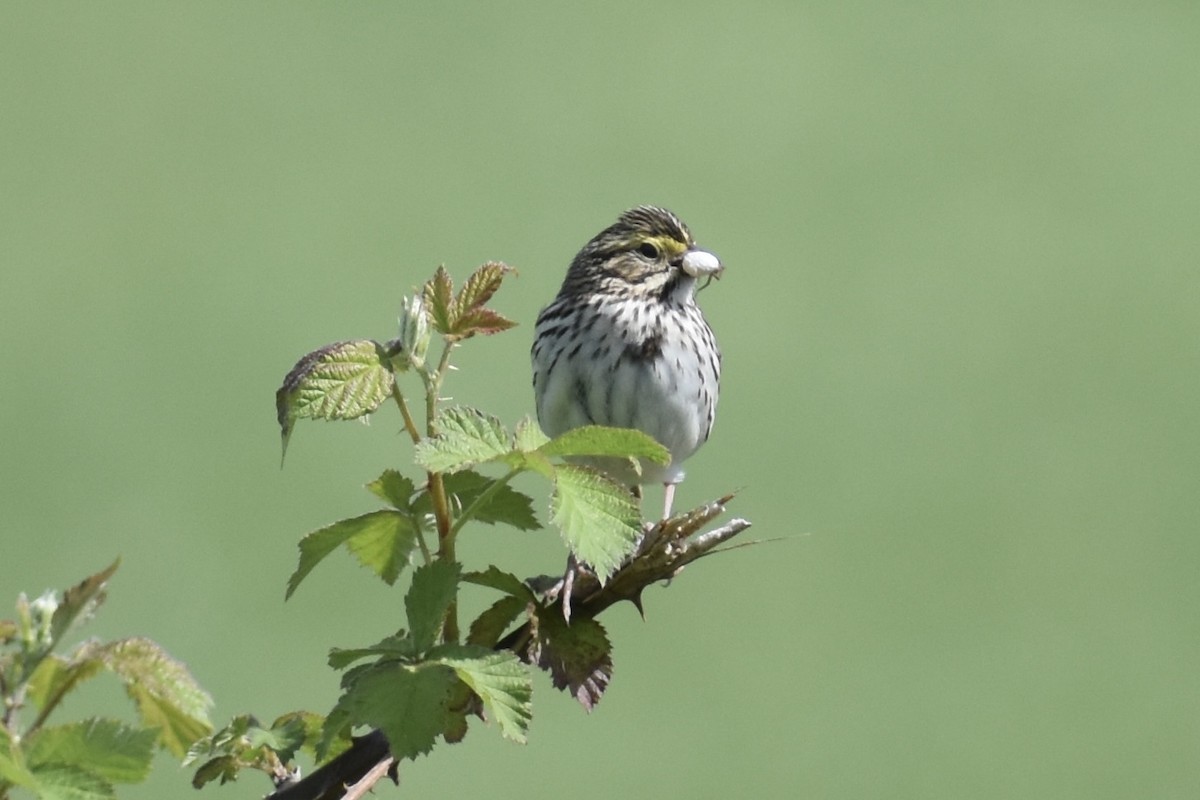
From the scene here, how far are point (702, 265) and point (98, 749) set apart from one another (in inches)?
97.1

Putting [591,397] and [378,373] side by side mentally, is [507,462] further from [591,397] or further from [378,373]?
[591,397]

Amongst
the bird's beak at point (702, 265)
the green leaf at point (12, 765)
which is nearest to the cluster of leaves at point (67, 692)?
the green leaf at point (12, 765)

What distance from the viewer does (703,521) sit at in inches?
58.9

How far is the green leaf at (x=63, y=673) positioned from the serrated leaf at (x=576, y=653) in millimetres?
400

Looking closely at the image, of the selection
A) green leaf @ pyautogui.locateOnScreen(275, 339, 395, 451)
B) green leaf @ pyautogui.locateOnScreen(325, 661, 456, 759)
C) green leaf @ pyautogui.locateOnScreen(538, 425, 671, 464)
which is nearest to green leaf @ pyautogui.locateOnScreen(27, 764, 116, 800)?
green leaf @ pyautogui.locateOnScreen(325, 661, 456, 759)

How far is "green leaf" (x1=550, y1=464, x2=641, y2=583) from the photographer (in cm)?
127

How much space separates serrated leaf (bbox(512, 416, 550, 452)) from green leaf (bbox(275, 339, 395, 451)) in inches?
4.3

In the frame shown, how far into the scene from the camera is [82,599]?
3.18 feet

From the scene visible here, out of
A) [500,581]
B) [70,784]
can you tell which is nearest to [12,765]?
[70,784]

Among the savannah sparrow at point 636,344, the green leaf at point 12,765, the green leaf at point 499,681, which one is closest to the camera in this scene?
the green leaf at point 12,765

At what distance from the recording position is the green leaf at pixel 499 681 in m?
1.19

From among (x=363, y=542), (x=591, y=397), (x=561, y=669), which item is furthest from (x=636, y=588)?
(x=591, y=397)

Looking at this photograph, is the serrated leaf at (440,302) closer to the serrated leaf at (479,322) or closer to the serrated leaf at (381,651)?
the serrated leaf at (479,322)

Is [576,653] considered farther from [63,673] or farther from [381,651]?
[63,673]
